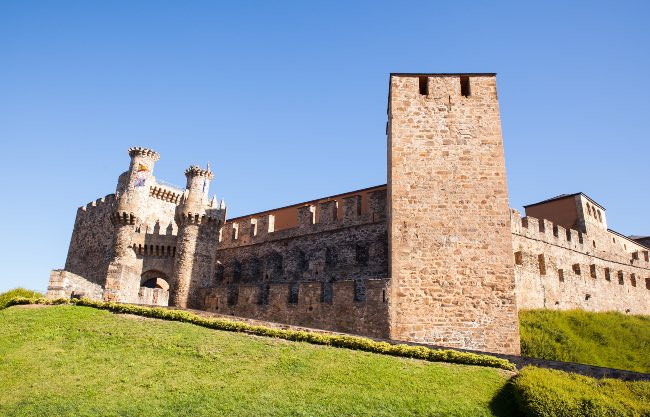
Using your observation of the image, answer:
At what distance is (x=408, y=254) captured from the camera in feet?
65.3

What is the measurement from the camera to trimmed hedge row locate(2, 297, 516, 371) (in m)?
15.4

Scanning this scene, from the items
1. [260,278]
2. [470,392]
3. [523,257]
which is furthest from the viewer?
[260,278]

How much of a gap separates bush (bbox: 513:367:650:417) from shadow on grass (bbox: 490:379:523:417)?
7.0 inches

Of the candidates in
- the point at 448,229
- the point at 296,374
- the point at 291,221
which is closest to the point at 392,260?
the point at 448,229

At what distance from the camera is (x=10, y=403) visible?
11.6 metres

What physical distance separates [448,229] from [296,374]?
926 centimetres

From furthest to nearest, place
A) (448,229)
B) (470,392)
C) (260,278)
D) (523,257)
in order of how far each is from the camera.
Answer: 1. (260,278)
2. (523,257)
3. (448,229)
4. (470,392)

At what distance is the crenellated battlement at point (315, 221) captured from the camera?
90.6 ft

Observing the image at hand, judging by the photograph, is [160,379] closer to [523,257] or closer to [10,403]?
[10,403]

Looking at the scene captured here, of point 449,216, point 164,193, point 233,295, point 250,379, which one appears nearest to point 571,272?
point 449,216

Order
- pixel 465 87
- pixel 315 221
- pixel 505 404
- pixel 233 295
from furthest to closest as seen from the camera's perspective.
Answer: pixel 315 221, pixel 233 295, pixel 465 87, pixel 505 404

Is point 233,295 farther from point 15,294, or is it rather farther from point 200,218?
point 15,294

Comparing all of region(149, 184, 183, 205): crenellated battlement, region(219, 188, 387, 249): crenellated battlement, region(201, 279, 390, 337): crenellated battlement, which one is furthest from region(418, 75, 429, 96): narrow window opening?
region(149, 184, 183, 205): crenellated battlement

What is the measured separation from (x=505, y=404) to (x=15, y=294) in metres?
18.9
